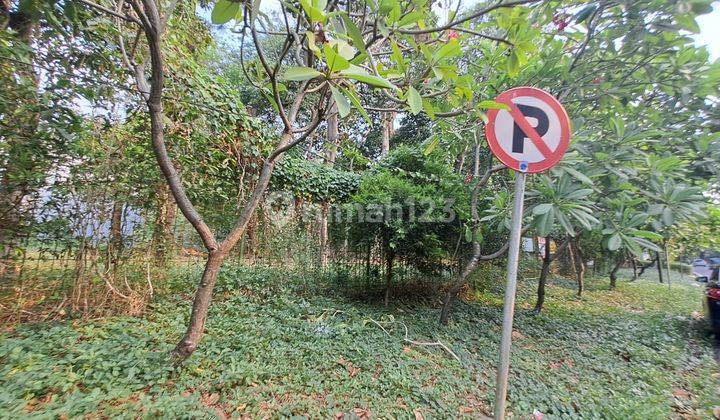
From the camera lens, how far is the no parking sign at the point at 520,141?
1.81 metres

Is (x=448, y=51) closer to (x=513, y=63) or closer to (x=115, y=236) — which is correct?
(x=513, y=63)

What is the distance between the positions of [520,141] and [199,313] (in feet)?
8.57

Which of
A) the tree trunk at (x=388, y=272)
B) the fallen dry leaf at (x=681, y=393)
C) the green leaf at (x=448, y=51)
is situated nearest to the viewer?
the green leaf at (x=448, y=51)

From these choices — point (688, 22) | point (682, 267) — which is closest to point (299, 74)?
point (688, 22)

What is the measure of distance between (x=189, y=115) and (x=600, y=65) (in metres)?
4.75

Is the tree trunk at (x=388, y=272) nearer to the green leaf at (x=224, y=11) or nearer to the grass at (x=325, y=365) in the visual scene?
the grass at (x=325, y=365)

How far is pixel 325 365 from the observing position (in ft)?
8.71

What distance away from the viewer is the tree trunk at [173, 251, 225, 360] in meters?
2.36

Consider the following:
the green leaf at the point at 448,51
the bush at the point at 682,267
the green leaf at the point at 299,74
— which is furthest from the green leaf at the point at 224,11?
the bush at the point at 682,267

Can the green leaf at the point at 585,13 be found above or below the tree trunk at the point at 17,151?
above

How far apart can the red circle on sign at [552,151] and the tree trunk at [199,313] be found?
2.19 metres

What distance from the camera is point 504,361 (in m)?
1.81

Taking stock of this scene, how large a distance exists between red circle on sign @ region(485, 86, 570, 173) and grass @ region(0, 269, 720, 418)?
6.13ft

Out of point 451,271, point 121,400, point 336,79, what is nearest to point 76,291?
point 121,400
